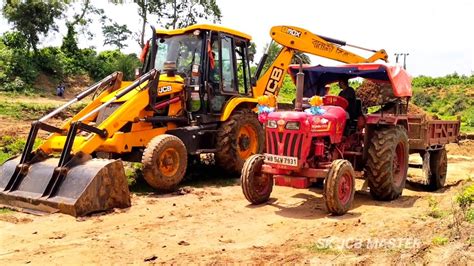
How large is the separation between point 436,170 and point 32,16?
25.2 m

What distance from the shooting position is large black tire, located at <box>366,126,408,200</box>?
26.1 ft

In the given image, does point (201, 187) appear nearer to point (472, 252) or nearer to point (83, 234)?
point (83, 234)

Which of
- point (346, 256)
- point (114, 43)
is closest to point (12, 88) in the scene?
point (114, 43)

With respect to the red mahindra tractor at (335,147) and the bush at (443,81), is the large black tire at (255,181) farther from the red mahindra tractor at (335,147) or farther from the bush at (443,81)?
the bush at (443,81)

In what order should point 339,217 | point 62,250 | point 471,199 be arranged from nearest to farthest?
point 62,250, point 471,199, point 339,217

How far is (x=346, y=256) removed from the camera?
16.3ft

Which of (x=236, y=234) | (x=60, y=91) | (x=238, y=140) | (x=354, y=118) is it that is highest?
(x=60, y=91)

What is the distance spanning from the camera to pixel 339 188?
7113mm

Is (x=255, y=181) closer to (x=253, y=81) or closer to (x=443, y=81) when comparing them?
(x=253, y=81)

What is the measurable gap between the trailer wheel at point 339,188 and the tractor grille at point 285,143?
55cm

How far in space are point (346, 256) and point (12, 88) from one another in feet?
74.0

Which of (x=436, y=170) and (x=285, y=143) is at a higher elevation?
(x=285, y=143)

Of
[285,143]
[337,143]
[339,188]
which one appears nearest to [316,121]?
[285,143]

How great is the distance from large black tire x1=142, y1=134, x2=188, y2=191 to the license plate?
1.93 metres
